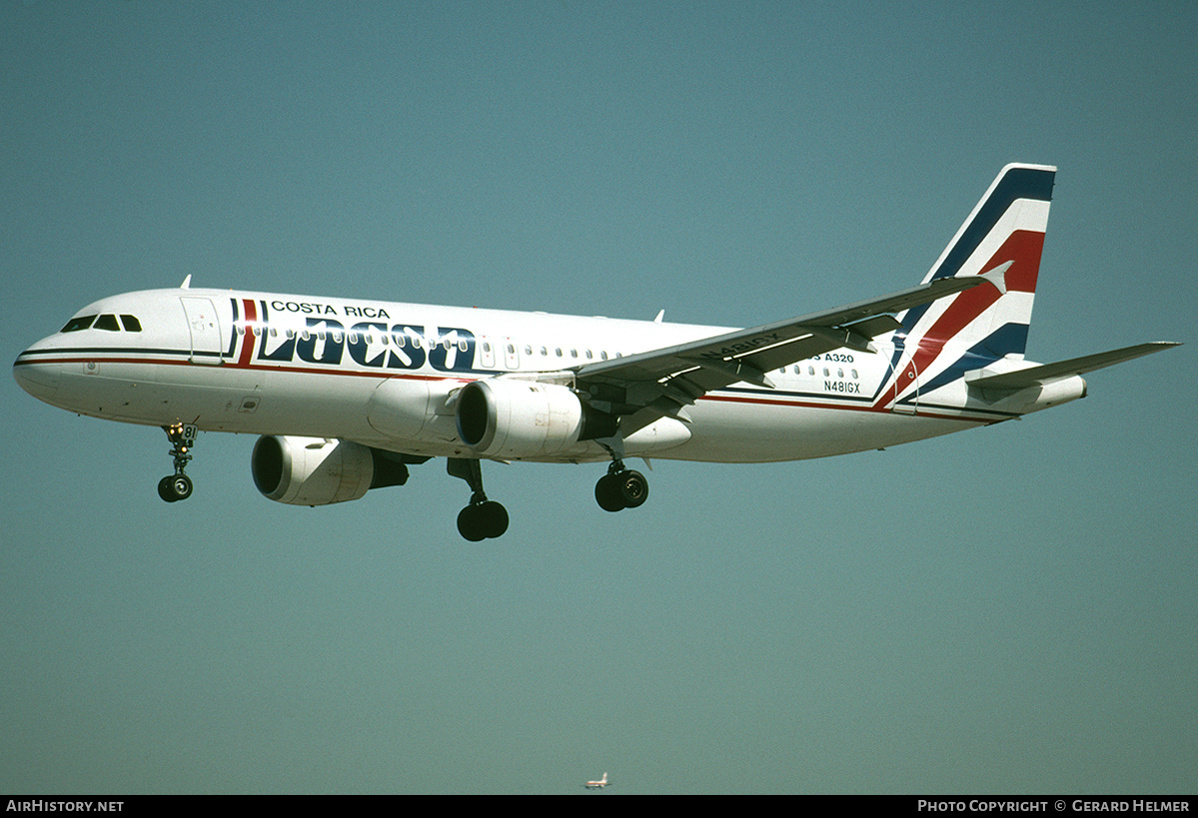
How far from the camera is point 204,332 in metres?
32.1

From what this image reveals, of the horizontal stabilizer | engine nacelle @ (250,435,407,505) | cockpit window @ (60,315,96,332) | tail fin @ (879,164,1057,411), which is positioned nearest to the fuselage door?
cockpit window @ (60,315,96,332)

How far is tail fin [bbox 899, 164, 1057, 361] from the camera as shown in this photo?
41625 millimetres

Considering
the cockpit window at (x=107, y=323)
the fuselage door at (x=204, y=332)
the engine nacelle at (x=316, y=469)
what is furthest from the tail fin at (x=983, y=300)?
the cockpit window at (x=107, y=323)

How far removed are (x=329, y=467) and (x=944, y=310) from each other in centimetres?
1725

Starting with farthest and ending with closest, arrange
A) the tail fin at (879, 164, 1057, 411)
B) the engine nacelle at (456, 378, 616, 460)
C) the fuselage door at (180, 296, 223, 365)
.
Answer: the tail fin at (879, 164, 1057, 411), the engine nacelle at (456, 378, 616, 460), the fuselage door at (180, 296, 223, 365)

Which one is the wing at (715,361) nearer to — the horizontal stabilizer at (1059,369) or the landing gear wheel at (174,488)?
the horizontal stabilizer at (1059,369)

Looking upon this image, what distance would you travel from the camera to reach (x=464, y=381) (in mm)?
34094

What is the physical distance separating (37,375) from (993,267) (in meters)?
25.9

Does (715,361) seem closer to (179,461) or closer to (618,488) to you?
(618,488)

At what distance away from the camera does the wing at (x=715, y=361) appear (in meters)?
30.6

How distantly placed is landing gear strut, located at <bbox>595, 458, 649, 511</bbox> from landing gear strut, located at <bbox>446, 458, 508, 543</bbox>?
4446 millimetres

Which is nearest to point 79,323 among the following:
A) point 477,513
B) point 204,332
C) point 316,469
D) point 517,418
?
point 204,332

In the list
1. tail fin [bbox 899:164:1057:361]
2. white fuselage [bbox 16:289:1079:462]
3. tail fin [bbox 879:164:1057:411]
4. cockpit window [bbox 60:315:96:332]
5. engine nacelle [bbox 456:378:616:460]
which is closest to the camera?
white fuselage [bbox 16:289:1079:462]

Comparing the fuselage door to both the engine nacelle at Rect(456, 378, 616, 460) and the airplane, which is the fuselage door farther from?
the engine nacelle at Rect(456, 378, 616, 460)
